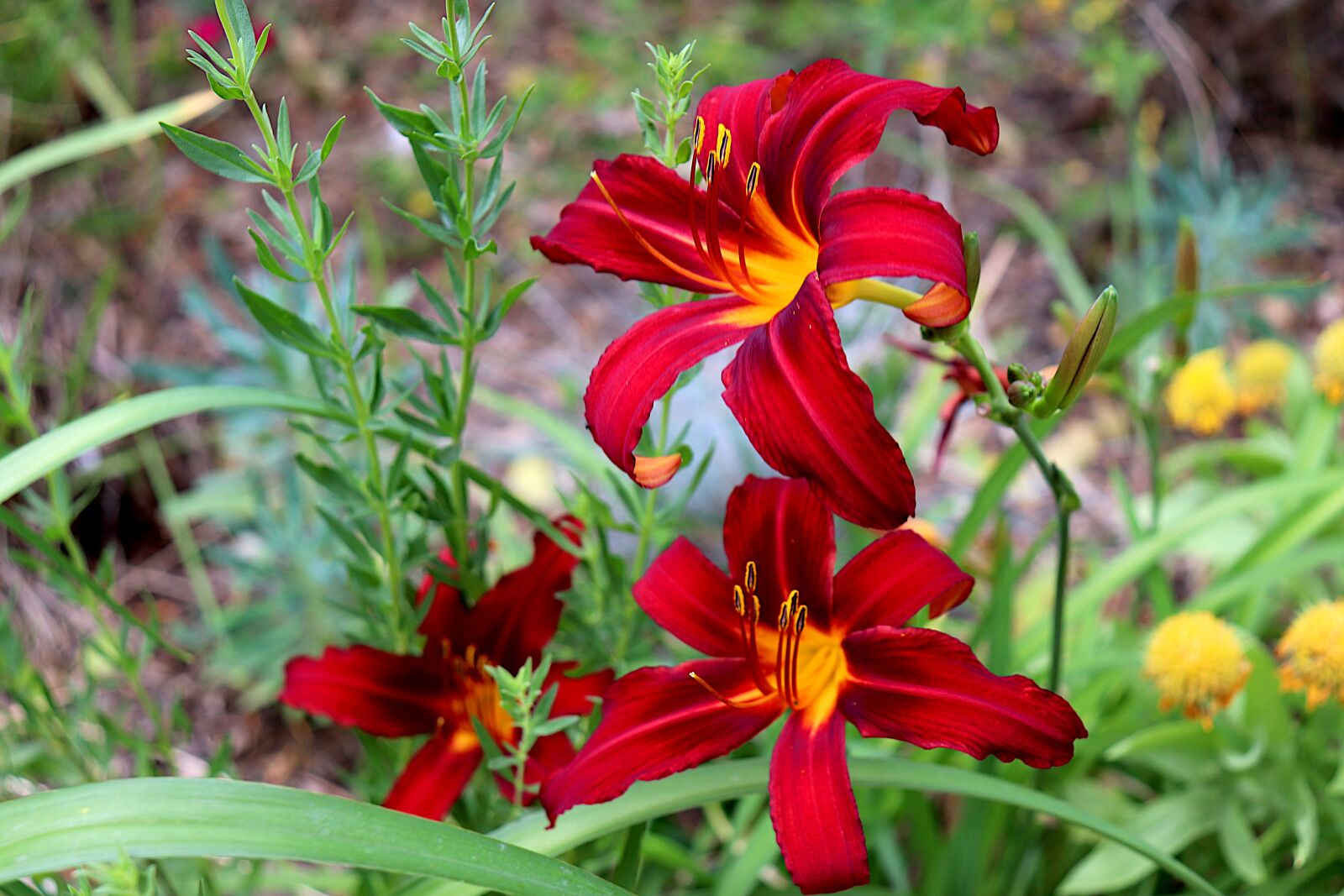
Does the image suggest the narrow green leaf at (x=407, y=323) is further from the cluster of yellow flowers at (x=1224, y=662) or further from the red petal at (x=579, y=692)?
the cluster of yellow flowers at (x=1224, y=662)

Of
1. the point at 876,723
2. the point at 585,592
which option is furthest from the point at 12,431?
the point at 876,723

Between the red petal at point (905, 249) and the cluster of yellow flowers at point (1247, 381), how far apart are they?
79 cm

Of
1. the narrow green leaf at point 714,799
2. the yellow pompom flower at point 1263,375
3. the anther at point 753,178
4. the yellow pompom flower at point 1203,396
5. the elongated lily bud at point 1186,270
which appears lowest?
the narrow green leaf at point 714,799

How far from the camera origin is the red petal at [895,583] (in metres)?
0.81

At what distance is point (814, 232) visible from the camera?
826 mm

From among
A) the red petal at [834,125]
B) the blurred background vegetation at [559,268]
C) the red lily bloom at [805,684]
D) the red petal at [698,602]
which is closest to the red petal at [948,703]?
the red lily bloom at [805,684]

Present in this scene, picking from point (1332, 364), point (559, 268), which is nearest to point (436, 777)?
point (1332, 364)

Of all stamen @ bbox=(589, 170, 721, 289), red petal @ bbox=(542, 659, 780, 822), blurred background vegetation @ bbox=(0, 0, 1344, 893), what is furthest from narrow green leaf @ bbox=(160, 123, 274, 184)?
blurred background vegetation @ bbox=(0, 0, 1344, 893)

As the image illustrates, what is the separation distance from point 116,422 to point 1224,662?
0.96m

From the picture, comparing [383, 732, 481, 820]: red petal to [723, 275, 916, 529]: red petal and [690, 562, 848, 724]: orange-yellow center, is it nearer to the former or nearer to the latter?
[690, 562, 848, 724]: orange-yellow center

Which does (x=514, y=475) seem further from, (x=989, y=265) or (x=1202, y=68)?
(x=1202, y=68)

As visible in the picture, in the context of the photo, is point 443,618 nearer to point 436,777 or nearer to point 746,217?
point 436,777

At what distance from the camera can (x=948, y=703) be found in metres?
0.76

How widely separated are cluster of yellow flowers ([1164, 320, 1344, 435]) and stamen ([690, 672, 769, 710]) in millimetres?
808
